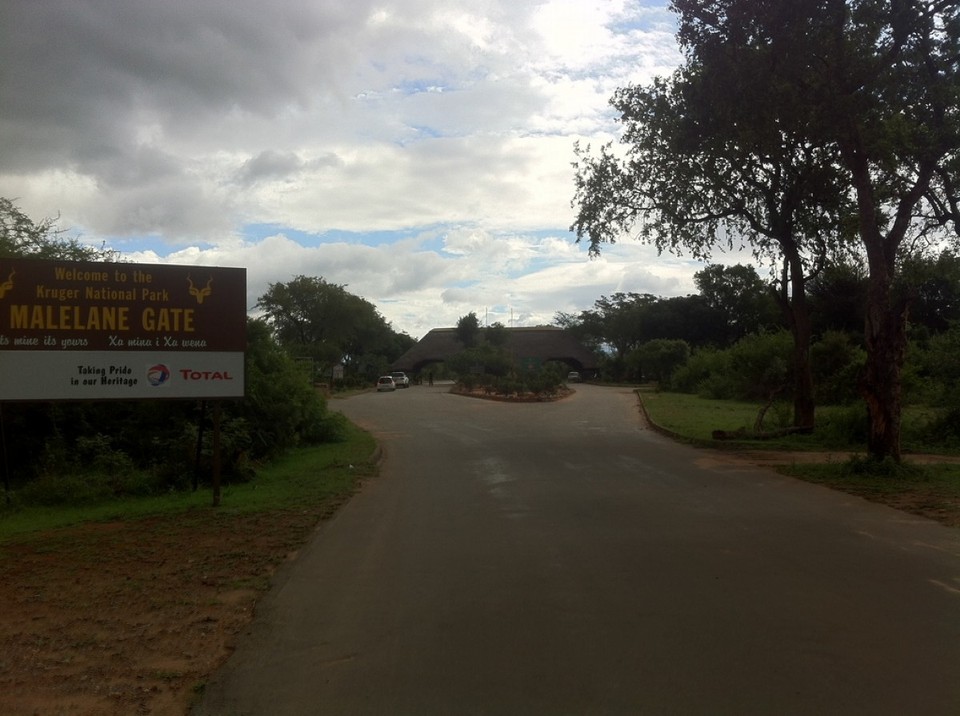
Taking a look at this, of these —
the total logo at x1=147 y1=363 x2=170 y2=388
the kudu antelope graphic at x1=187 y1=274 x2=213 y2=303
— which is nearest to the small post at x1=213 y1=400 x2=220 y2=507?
the total logo at x1=147 y1=363 x2=170 y2=388

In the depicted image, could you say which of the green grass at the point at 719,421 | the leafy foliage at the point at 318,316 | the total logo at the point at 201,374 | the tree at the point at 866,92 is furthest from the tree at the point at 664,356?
the total logo at the point at 201,374

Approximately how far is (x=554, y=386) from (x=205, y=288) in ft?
114

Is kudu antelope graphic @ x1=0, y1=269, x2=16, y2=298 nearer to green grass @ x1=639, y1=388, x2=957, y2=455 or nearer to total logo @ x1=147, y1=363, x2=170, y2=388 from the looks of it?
total logo @ x1=147, y1=363, x2=170, y2=388

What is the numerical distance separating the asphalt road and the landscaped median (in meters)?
0.76

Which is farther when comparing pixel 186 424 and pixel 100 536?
pixel 186 424

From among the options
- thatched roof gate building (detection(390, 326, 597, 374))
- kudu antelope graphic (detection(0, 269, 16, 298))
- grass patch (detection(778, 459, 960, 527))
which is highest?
thatched roof gate building (detection(390, 326, 597, 374))

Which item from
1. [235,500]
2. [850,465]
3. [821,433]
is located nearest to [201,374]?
[235,500]

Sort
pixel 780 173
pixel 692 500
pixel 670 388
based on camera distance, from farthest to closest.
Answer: pixel 670 388 → pixel 780 173 → pixel 692 500

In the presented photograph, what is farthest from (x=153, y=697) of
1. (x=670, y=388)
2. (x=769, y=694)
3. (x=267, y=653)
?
(x=670, y=388)

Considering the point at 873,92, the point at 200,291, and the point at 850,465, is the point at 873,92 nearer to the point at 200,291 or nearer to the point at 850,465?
the point at 850,465

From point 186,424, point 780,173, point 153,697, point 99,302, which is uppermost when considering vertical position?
point 780,173

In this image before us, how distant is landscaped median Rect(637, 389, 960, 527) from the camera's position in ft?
39.3

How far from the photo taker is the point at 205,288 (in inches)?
488

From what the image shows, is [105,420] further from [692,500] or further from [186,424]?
[692,500]
